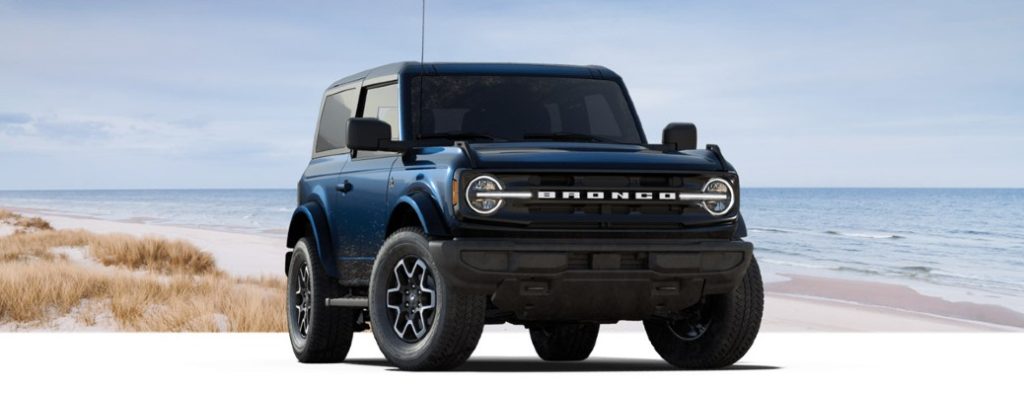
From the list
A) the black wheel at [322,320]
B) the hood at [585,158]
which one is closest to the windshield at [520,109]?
the hood at [585,158]

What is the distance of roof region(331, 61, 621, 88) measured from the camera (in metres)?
10.3

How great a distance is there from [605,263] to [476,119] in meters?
1.84

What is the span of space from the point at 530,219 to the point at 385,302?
3.98 feet

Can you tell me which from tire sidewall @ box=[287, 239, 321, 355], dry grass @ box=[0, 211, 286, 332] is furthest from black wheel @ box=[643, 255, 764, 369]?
dry grass @ box=[0, 211, 286, 332]

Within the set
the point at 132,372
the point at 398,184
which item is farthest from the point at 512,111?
the point at 132,372

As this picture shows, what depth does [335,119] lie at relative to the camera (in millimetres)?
11750

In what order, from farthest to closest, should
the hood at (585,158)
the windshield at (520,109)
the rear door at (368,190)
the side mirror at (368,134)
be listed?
the windshield at (520,109), the rear door at (368,190), the side mirror at (368,134), the hood at (585,158)

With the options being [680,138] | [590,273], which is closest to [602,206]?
[590,273]

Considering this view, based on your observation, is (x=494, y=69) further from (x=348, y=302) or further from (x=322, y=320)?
(x=322, y=320)

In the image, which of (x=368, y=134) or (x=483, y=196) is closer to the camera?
(x=483, y=196)

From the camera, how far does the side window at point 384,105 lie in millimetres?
10195

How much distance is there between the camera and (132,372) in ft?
32.8

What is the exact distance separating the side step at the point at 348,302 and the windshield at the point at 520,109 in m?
1.20

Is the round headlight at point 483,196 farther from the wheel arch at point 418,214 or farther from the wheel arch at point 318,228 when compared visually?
the wheel arch at point 318,228
